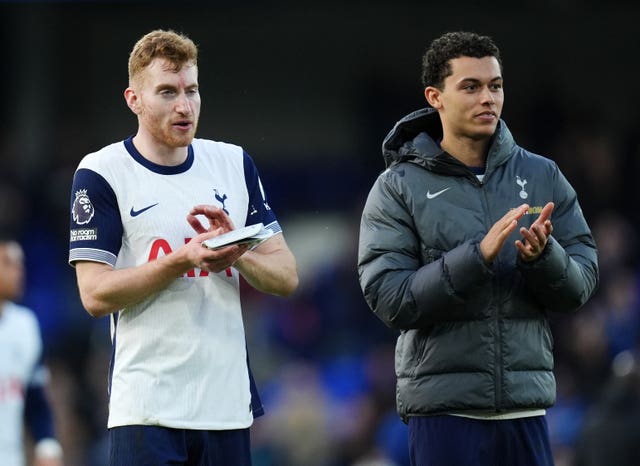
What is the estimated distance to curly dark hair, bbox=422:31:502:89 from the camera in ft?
14.9

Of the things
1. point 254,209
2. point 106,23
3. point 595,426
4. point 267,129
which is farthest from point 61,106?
point 254,209

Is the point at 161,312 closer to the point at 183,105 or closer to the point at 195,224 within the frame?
the point at 195,224

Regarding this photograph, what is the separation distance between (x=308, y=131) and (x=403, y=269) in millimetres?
Result: 9395

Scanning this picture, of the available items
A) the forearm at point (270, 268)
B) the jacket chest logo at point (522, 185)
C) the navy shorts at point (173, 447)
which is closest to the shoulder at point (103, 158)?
the forearm at point (270, 268)

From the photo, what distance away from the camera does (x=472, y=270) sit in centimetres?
414

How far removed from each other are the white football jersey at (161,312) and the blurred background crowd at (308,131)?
19.6ft

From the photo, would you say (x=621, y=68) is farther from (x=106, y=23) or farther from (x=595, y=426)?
(x=595, y=426)

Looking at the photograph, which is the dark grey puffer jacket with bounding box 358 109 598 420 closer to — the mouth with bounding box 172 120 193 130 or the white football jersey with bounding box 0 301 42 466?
the mouth with bounding box 172 120 193 130

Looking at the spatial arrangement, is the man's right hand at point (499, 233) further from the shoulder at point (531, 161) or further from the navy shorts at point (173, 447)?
the navy shorts at point (173, 447)

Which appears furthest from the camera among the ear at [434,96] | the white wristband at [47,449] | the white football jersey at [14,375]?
the white football jersey at [14,375]

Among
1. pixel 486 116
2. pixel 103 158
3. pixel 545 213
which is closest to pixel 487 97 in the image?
pixel 486 116

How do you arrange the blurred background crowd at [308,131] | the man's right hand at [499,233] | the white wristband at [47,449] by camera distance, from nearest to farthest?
the man's right hand at [499,233]
the white wristband at [47,449]
the blurred background crowd at [308,131]

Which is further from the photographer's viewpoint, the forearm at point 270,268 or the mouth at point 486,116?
the mouth at point 486,116

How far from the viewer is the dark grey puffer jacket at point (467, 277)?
4.23 meters
